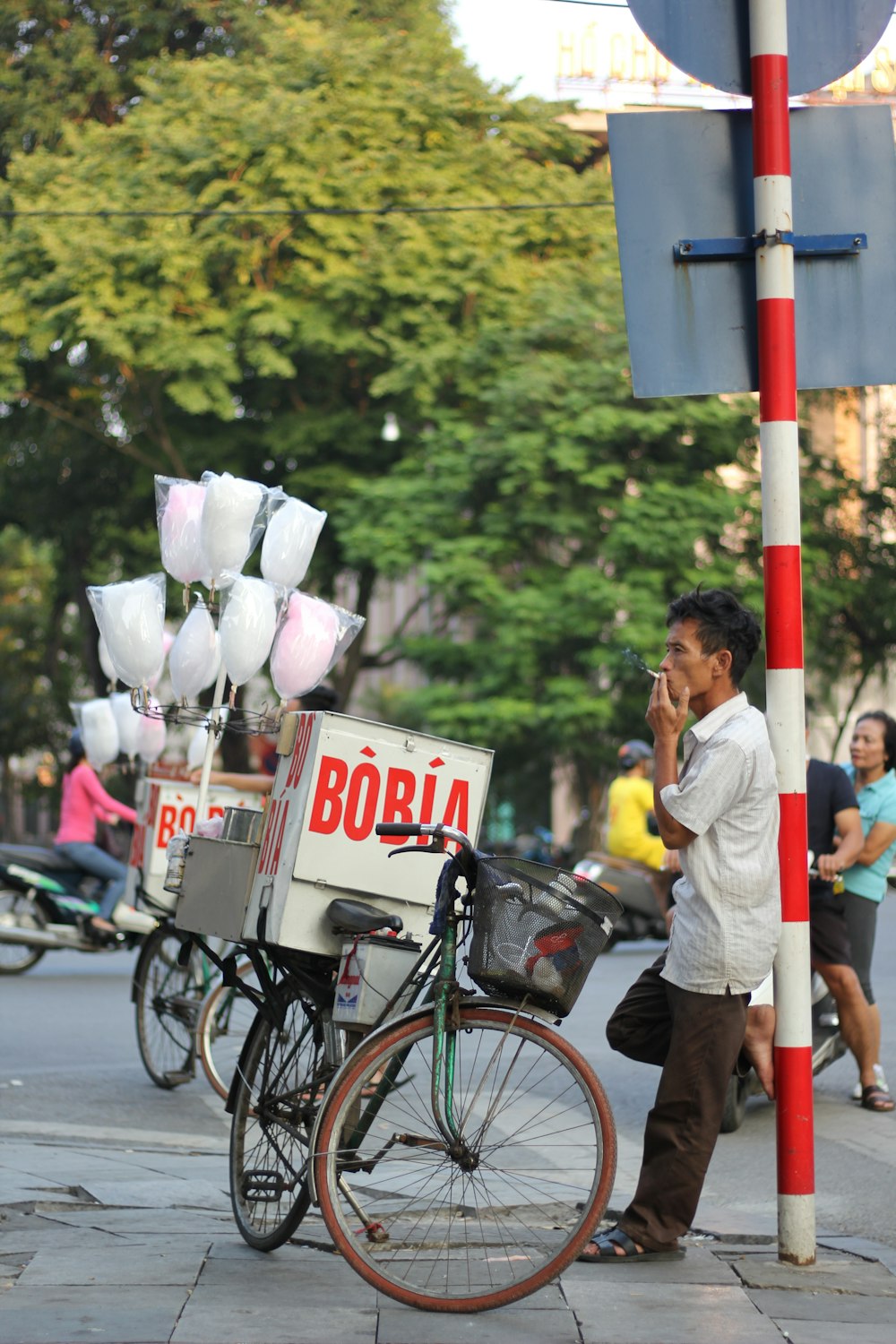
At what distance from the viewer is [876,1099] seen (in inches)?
306

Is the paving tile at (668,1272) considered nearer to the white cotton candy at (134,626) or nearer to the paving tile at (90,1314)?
the paving tile at (90,1314)

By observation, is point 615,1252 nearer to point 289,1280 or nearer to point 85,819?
point 289,1280

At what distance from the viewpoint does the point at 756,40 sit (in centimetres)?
487

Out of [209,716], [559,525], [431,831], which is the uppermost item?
[559,525]

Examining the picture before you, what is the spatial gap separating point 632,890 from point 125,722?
552 cm

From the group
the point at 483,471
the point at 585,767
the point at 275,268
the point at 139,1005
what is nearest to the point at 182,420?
the point at 275,268

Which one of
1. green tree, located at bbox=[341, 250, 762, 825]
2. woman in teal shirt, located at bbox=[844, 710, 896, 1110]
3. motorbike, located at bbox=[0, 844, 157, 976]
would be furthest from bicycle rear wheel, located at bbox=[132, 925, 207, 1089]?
green tree, located at bbox=[341, 250, 762, 825]

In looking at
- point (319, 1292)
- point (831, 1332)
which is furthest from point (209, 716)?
point (831, 1332)

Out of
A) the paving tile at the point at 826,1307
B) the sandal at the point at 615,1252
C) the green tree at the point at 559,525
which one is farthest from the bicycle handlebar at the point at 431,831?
the green tree at the point at 559,525

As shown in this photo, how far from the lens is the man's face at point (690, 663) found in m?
4.62

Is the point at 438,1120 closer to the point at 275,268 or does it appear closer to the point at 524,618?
the point at 524,618

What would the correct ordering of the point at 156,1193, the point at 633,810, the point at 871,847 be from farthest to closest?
the point at 633,810 → the point at 871,847 → the point at 156,1193

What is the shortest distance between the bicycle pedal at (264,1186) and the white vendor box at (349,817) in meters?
0.61

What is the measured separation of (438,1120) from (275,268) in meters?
19.9
